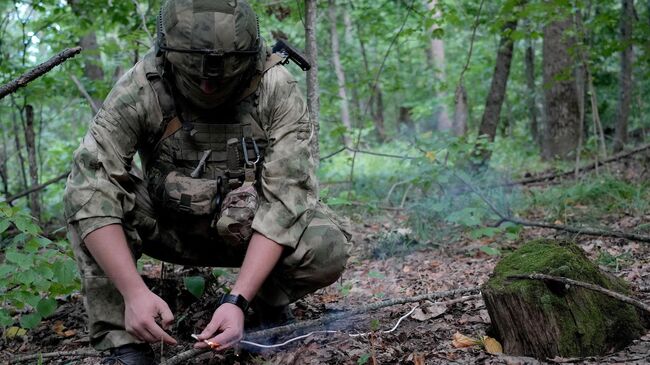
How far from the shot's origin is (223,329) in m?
2.02

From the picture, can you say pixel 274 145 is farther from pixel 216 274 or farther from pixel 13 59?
pixel 13 59

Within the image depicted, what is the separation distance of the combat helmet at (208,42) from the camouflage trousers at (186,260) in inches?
24.1

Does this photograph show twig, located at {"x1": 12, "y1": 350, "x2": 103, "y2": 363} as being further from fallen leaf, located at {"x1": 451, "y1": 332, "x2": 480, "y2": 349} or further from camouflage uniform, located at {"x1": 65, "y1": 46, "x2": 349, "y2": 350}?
fallen leaf, located at {"x1": 451, "y1": 332, "x2": 480, "y2": 349}

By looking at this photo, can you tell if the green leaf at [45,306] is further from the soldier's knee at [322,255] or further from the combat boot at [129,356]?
the soldier's knee at [322,255]

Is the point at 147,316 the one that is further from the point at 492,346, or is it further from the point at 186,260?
the point at 492,346

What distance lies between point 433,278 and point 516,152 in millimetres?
9995

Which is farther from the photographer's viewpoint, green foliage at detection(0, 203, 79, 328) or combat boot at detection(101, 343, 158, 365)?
green foliage at detection(0, 203, 79, 328)

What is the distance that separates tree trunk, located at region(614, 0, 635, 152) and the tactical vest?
5.68m

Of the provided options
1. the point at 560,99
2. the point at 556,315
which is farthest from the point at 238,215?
the point at 560,99

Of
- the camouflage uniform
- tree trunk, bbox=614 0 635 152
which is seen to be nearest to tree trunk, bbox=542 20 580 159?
tree trunk, bbox=614 0 635 152

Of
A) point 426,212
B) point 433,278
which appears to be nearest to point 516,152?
point 426,212

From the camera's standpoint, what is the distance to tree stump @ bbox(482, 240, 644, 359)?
2.05 metres

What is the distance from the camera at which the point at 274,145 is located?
2406mm

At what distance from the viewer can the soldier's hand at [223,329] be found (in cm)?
197
